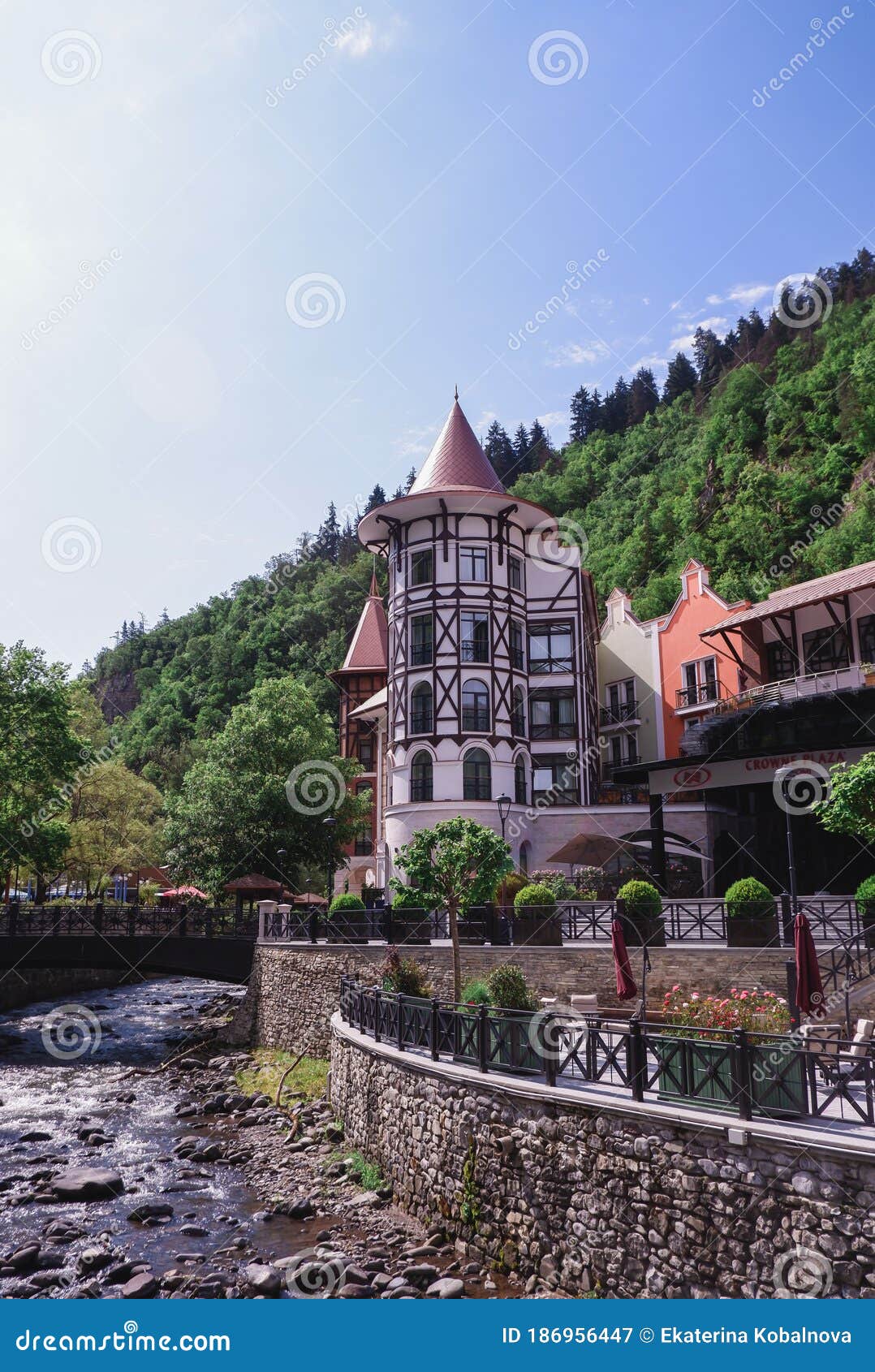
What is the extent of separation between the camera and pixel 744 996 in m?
14.0

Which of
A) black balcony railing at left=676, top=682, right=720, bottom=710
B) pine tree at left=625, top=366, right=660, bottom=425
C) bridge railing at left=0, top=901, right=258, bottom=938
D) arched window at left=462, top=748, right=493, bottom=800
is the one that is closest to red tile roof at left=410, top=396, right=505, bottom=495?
arched window at left=462, top=748, right=493, bottom=800

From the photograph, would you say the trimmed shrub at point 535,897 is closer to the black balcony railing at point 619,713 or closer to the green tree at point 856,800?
the green tree at point 856,800

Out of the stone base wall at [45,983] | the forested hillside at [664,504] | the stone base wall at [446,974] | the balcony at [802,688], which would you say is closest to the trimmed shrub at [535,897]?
the stone base wall at [446,974]

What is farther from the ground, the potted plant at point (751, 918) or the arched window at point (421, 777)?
the arched window at point (421, 777)

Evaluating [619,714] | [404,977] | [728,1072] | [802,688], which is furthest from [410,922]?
[619,714]

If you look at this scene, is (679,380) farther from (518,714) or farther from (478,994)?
(478,994)

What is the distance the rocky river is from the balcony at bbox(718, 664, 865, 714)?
57.2 feet

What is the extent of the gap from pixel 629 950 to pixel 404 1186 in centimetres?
704

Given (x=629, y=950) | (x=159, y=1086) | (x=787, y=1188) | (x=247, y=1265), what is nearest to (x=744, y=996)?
(x=629, y=950)

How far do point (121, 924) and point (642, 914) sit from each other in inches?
730

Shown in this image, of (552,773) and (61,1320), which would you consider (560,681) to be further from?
(61,1320)

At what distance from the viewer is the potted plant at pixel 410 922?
75.2 ft

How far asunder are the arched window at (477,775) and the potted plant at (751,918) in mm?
15492

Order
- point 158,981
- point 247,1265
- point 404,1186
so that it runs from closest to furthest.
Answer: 1. point 247,1265
2. point 404,1186
3. point 158,981
